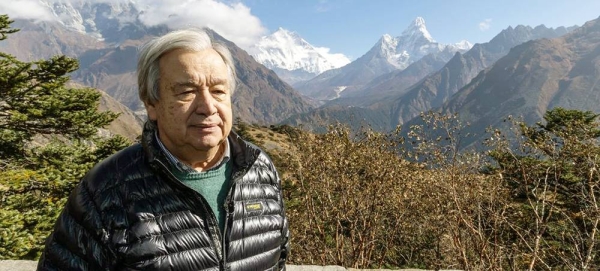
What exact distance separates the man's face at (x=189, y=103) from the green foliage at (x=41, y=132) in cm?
710

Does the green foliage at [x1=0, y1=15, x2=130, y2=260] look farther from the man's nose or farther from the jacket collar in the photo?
the man's nose

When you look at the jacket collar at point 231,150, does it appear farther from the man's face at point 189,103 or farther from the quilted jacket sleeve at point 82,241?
the quilted jacket sleeve at point 82,241

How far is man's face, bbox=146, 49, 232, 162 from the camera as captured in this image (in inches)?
77.3

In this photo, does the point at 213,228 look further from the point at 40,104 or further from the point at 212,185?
the point at 40,104

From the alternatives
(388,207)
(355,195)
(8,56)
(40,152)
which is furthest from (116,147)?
(388,207)

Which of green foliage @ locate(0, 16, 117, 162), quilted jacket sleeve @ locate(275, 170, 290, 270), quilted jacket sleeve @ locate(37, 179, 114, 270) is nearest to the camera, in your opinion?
quilted jacket sleeve @ locate(37, 179, 114, 270)

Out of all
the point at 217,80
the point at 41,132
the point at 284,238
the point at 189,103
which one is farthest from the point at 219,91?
the point at 41,132

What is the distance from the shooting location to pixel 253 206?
2338 mm

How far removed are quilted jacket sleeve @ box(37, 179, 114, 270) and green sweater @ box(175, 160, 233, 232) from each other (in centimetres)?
46

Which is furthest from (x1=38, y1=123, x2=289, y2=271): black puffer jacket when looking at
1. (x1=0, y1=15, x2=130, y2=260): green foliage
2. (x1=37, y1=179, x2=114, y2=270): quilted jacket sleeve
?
(x1=0, y1=15, x2=130, y2=260): green foliage

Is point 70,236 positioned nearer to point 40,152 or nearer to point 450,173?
point 450,173

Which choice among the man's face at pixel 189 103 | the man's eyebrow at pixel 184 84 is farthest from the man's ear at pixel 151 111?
the man's eyebrow at pixel 184 84

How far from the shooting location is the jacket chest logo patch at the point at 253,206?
2.30 m

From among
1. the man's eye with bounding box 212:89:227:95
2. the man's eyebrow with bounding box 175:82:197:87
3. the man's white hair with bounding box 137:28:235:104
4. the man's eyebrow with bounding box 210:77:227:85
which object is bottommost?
the man's eye with bounding box 212:89:227:95
